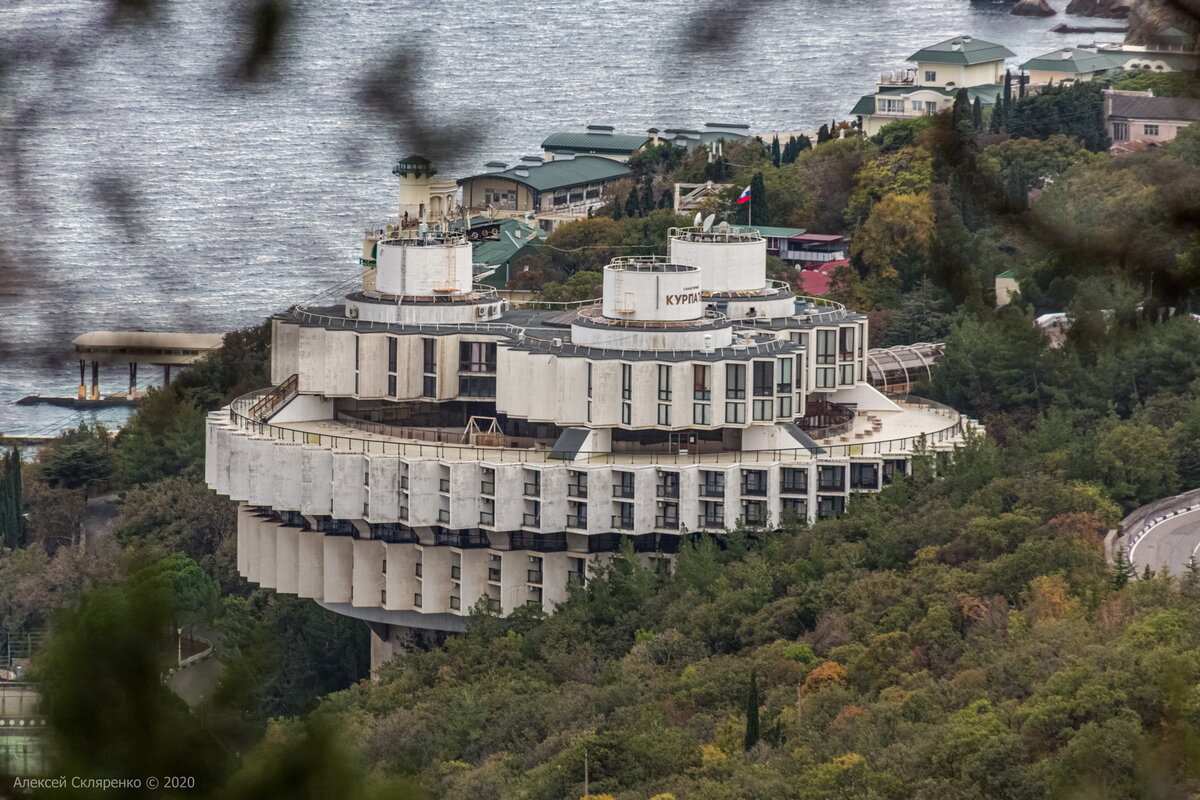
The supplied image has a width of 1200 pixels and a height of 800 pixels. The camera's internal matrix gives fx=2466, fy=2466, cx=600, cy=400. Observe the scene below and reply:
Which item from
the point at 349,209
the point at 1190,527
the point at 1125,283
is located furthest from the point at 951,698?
the point at 349,209

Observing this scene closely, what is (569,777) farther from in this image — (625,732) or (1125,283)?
(1125,283)

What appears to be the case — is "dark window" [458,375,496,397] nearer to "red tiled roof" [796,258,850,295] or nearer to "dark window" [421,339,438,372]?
"dark window" [421,339,438,372]

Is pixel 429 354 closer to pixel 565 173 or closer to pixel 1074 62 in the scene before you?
pixel 565 173

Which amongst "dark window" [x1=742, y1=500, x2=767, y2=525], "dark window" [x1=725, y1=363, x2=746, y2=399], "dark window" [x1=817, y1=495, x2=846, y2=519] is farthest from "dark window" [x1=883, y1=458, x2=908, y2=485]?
"dark window" [x1=725, y1=363, x2=746, y2=399]

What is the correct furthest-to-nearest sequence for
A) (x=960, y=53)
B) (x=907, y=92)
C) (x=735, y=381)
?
1. (x=907, y=92)
2. (x=960, y=53)
3. (x=735, y=381)

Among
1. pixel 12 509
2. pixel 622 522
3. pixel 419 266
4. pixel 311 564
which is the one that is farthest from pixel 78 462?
pixel 622 522
